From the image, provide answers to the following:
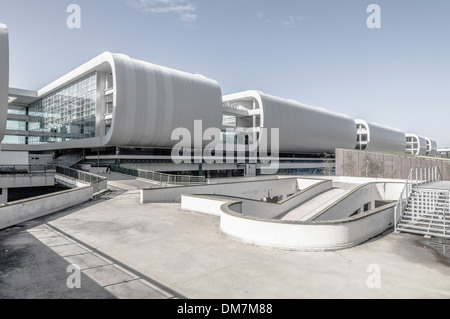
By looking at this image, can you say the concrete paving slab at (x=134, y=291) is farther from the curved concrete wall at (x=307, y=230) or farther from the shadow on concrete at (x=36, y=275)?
the curved concrete wall at (x=307, y=230)

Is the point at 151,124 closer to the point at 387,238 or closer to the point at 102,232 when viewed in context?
the point at 102,232

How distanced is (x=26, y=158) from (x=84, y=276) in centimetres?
6609

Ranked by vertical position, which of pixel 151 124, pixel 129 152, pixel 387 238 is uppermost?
pixel 151 124

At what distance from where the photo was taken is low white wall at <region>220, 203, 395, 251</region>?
362 inches

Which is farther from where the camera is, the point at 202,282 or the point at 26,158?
the point at 26,158

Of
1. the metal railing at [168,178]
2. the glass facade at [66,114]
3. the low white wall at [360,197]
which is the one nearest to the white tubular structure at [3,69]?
the metal railing at [168,178]

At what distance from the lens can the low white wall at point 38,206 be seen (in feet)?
38.8

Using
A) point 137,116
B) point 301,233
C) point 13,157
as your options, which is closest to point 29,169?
point 137,116

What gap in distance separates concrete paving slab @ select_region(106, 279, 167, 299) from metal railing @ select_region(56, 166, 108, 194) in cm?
1472

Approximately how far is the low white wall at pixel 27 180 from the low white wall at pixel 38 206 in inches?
677

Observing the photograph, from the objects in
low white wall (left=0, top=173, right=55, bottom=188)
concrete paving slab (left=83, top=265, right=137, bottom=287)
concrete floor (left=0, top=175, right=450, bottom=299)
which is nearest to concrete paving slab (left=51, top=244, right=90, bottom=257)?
concrete floor (left=0, top=175, right=450, bottom=299)

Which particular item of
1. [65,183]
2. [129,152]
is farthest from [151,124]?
[65,183]

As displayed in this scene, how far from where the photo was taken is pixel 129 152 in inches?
1826

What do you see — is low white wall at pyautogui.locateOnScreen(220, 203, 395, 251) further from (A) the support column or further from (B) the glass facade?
(B) the glass facade
